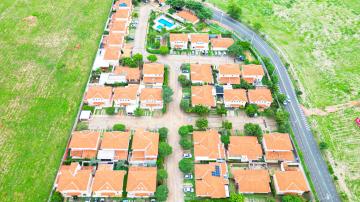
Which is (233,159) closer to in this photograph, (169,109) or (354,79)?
(169,109)

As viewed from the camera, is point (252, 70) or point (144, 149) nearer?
point (144, 149)

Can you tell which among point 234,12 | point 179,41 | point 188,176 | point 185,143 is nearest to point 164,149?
point 185,143

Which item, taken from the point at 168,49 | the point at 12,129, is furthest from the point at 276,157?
the point at 12,129

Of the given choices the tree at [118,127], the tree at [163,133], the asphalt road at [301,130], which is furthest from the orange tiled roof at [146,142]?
the asphalt road at [301,130]

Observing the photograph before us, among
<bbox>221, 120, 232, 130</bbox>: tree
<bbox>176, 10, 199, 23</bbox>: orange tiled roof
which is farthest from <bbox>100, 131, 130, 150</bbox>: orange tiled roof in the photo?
<bbox>176, 10, 199, 23</bbox>: orange tiled roof

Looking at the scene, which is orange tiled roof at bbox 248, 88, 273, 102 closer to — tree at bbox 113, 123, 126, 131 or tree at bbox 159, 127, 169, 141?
tree at bbox 159, 127, 169, 141

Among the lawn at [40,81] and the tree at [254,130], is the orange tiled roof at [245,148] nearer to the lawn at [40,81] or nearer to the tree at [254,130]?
the tree at [254,130]

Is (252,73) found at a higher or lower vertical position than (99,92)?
higher

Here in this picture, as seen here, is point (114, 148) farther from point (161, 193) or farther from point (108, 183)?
point (161, 193)
